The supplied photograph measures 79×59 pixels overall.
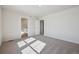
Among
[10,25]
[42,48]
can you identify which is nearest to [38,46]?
[42,48]

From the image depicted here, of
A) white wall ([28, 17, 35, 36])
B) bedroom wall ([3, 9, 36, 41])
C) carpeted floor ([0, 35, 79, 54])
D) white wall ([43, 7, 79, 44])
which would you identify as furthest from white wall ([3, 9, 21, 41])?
white wall ([43, 7, 79, 44])

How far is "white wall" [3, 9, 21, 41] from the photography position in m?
4.93

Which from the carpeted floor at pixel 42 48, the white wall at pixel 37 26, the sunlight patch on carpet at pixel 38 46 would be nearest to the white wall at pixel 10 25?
the carpeted floor at pixel 42 48

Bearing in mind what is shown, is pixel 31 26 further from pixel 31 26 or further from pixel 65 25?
pixel 65 25

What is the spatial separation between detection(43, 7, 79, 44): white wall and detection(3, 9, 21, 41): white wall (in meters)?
3.27

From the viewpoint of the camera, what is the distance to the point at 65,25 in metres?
5.18

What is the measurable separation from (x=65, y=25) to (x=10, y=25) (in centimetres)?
445

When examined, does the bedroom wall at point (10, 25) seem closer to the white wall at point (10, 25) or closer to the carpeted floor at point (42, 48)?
the white wall at point (10, 25)

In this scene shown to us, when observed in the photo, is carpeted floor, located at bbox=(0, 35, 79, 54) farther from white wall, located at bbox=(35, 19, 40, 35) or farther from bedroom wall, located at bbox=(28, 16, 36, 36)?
white wall, located at bbox=(35, 19, 40, 35)

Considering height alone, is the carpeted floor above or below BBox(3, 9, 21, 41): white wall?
below
